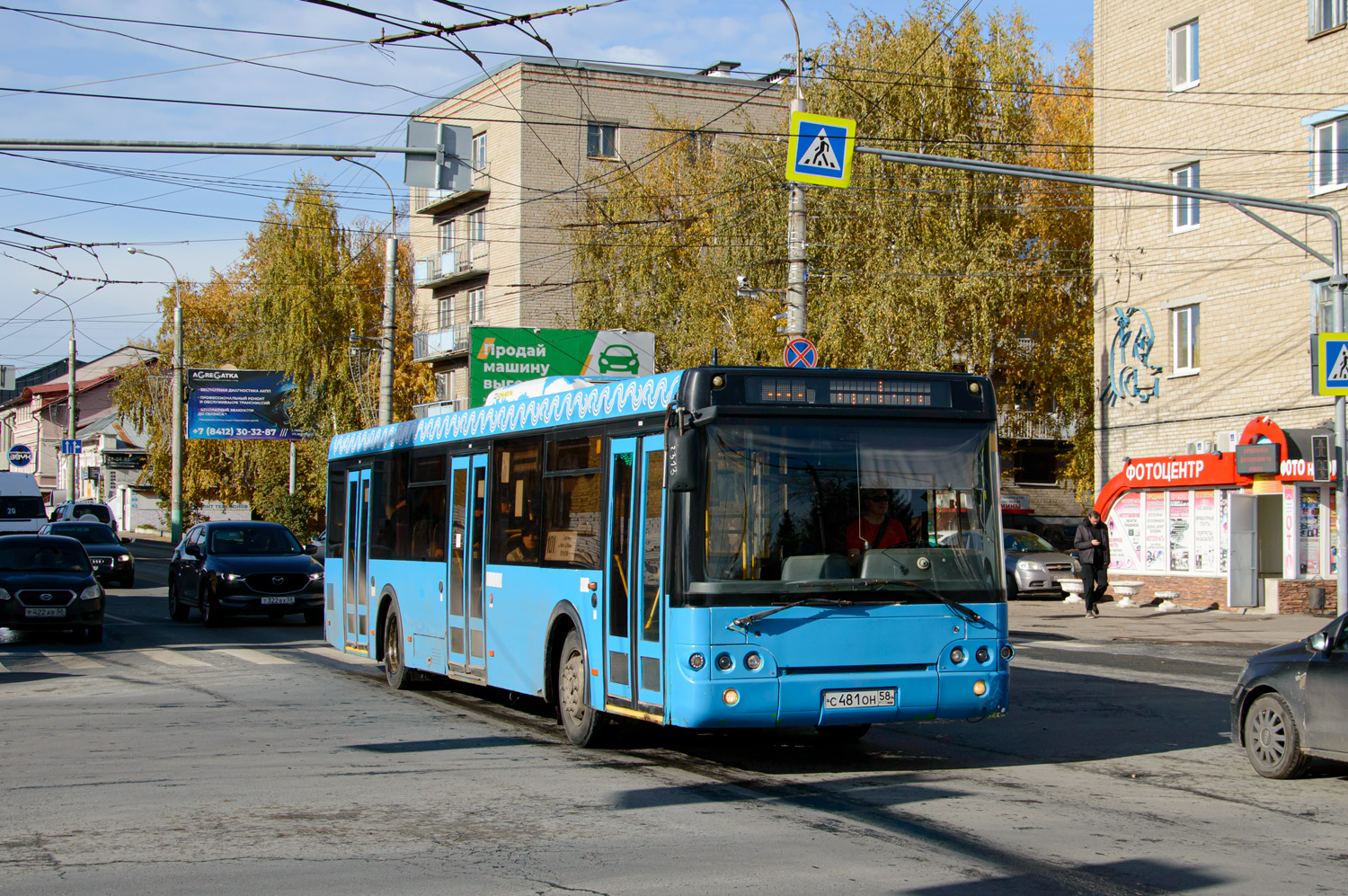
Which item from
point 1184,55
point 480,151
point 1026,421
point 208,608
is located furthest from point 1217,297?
point 480,151

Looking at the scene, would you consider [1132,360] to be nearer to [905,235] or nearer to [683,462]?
[905,235]

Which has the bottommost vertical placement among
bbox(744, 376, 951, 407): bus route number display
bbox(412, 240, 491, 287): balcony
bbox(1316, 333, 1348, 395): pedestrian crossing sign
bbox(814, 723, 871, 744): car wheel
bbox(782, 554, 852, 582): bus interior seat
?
bbox(814, 723, 871, 744): car wheel

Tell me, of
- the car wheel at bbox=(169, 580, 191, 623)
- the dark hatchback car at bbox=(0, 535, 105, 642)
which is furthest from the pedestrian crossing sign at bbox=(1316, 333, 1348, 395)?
the car wheel at bbox=(169, 580, 191, 623)

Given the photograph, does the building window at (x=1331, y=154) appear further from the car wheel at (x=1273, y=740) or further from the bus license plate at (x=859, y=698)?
the bus license plate at (x=859, y=698)

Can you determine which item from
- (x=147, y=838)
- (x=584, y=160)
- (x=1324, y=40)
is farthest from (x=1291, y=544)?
(x=584, y=160)

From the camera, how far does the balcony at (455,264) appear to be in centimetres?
5850

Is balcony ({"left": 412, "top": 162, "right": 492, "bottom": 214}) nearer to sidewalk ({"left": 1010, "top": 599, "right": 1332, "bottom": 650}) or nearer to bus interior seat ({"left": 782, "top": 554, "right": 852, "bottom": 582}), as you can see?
sidewalk ({"left": 1010, "top": 599, "right": 1332, "bottom": 650})

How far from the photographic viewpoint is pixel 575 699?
1098 cm

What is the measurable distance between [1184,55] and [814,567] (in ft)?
94.2

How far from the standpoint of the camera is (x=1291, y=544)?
27.8 meters

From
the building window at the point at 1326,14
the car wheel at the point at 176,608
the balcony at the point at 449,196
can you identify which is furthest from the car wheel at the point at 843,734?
the balcony at the point at 449,196

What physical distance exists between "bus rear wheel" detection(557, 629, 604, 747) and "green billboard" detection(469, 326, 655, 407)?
1871cm

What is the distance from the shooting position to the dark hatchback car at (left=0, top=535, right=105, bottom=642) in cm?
2031

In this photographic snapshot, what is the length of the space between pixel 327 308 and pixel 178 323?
6373 mm
